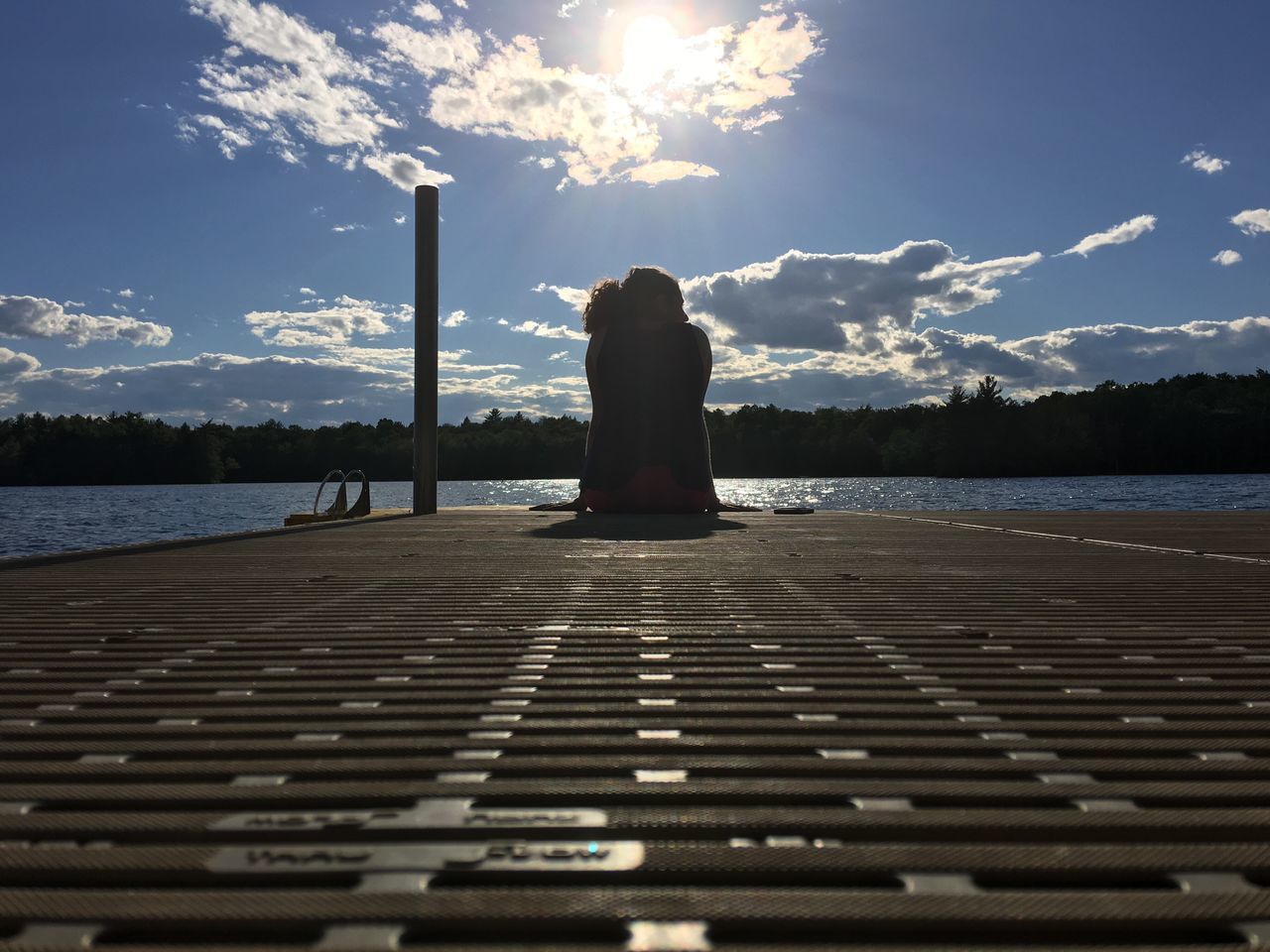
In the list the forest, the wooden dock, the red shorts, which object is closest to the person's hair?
the red shorts

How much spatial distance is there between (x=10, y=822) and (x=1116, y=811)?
5.17 feet

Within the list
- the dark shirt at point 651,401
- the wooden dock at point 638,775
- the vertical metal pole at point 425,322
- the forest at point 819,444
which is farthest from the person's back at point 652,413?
the forest at point 819,444

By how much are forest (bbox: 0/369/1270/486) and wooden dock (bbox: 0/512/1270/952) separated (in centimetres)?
6446

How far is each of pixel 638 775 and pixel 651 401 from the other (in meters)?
8.73

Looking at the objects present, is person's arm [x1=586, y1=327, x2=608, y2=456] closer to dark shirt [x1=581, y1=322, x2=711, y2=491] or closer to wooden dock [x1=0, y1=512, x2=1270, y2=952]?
dark shirt [x1=581, y1=322, x2=711, y2=491]

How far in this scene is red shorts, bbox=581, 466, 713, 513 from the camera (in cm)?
1010

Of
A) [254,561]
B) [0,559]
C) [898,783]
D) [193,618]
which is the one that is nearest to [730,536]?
[254,561]

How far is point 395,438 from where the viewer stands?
78625mm

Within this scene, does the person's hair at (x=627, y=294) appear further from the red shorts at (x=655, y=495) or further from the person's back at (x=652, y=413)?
the red shorts at (x=655, y=495)

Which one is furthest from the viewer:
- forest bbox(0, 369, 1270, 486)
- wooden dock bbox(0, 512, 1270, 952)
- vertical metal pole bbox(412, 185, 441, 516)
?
forest bbox(0, 369, 1270, 486)

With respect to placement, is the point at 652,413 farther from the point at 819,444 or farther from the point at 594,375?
the point at 819,444

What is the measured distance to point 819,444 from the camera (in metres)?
89.1

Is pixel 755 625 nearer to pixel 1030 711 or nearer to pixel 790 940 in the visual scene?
pixel 1030 711

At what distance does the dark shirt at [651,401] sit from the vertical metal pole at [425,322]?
249 centimetres
